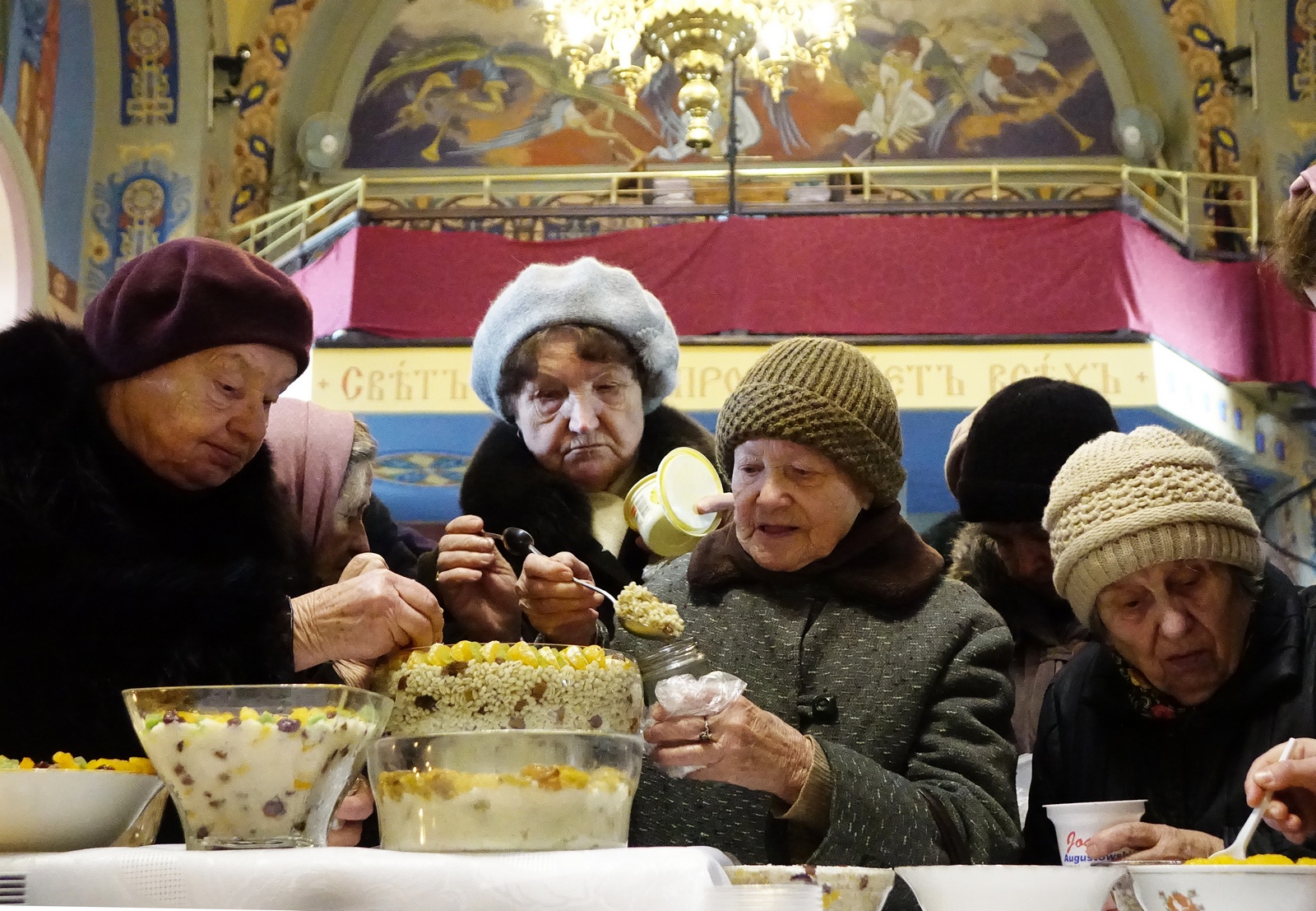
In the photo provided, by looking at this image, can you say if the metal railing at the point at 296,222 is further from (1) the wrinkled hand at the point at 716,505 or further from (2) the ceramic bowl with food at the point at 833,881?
(2) the ceramic bowl with food at the point at 833,881

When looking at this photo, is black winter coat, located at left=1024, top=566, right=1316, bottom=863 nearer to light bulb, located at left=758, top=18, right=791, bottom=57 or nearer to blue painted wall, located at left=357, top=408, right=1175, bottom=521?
light bulb, located at left=758, top=18, right=791, bottom=57

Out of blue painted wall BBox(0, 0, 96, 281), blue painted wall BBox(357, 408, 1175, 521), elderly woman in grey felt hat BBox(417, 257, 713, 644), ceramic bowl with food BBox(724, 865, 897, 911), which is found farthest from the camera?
blue painted wall BBox(357, 408, 1175, 521)

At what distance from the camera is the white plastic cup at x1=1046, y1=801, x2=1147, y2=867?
162 cm

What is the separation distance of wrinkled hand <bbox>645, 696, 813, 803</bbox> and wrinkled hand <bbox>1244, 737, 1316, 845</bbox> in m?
0.47

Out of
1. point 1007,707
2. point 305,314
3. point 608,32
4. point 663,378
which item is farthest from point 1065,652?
point 608,32

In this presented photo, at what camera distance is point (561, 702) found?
1338 mm

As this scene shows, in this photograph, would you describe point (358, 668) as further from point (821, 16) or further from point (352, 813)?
point (821, 16)

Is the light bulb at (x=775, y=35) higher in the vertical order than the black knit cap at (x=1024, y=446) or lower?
higher

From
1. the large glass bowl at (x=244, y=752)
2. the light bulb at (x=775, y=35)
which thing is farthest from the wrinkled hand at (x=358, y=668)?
the light bulb at (x=775, y=35)

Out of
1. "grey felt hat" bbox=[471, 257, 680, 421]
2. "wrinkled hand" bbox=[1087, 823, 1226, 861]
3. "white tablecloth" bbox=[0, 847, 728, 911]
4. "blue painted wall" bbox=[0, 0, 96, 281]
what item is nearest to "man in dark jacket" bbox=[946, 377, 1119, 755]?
"grey felt hat" bbox=[471, 257, 680, 421]

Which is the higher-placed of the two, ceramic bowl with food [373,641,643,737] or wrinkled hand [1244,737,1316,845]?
ceramic bowl with food [373,641,643,737]

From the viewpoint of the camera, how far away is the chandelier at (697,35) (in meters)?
7.79

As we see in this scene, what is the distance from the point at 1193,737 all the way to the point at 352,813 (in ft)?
3.87

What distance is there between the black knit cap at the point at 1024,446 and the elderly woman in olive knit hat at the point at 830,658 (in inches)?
25.0
